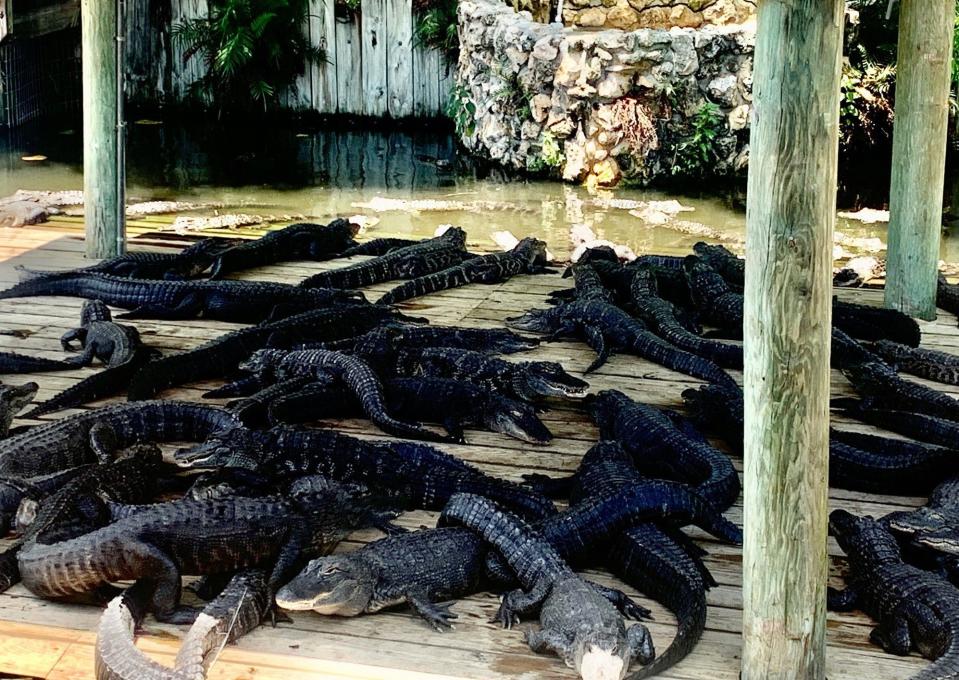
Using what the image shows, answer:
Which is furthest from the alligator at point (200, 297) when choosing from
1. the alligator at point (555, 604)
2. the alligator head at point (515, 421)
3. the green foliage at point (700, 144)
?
the green foliage at point (700, 144)

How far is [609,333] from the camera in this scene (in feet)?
19.3

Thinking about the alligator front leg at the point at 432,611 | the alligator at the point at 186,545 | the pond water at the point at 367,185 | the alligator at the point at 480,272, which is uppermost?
Result: the pond water at the point at 367,185

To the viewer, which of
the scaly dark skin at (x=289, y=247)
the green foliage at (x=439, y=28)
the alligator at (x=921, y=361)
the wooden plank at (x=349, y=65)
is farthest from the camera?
the wooden plank at (x=349, y=65)

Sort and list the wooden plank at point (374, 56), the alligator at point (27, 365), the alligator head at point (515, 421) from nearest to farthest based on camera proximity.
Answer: the alligator head at point (515, 421) → the alligator at point (27, 365) → the wooden plank at point (374, 56)

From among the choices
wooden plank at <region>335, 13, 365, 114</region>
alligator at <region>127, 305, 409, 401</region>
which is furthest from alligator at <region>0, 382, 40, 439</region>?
wooden plank at <region>335, 13, 365, 114</region>

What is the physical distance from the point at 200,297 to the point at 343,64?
980 centimetres

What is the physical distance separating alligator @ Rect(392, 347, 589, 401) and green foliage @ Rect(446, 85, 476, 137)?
9.32m

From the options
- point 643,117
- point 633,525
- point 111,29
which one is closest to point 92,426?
point 633,525

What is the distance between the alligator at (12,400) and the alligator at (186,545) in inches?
45.9

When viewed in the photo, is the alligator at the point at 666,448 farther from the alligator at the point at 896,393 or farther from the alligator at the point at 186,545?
the alligator at the point at 186,545

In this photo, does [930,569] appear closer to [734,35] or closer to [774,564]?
[774,564]

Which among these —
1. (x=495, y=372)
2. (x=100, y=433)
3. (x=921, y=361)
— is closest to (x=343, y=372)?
(x=495, y=372)

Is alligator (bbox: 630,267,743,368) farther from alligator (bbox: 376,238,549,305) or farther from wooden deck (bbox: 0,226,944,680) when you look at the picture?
wooden deck (bbox: 0,226,944,680)

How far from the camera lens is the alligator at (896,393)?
4980mm
